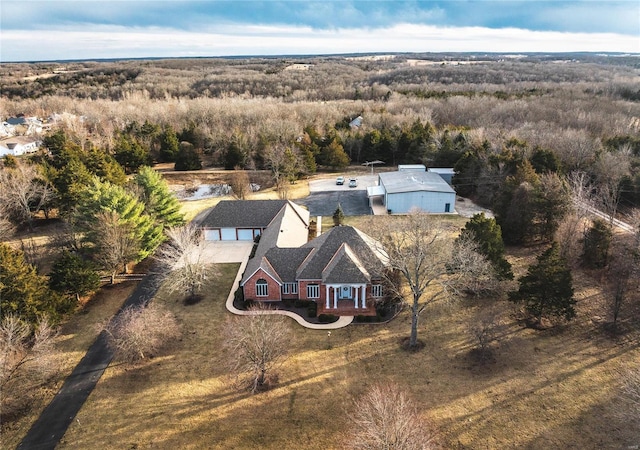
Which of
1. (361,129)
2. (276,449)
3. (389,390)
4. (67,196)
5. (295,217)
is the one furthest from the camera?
(361,129)

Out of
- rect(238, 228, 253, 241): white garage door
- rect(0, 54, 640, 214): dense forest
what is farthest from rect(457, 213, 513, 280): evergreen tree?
rect(238, 228, 253, 241): white garage door

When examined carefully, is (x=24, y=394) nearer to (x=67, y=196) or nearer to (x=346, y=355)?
(x=346, y=355)

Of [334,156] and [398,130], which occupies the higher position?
[398,130]

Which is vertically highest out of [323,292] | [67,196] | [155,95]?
[155,95]

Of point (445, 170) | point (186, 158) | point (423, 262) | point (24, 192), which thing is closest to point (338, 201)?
point (445, 170)

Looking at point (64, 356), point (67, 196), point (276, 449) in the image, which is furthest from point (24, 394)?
point (67, 196)

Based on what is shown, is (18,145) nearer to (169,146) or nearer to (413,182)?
(169,146)
